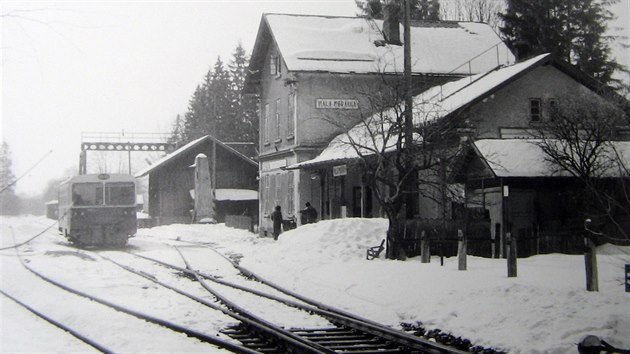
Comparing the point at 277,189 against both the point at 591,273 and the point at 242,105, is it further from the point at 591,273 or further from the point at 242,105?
the point at 242,105

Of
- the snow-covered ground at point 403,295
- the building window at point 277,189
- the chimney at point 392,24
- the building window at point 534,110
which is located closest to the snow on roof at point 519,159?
the snow-covered ground at point 403,295

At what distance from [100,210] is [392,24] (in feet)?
54.1

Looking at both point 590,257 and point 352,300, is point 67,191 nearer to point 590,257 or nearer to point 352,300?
point 352,300

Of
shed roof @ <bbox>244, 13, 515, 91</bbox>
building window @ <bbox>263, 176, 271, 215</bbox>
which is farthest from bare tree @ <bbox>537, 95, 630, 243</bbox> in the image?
building window @ <bbox>263, 176, 271, 215</bbox>

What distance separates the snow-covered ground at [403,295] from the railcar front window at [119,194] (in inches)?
255

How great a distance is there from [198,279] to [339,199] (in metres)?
15.0

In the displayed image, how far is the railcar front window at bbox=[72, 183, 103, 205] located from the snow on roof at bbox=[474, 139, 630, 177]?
1434cm

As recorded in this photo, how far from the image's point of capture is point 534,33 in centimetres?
3769

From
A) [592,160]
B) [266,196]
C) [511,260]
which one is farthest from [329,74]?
[511,260]

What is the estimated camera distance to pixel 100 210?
85.9 ft

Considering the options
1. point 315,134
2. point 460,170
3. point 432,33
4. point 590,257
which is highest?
point 432,33

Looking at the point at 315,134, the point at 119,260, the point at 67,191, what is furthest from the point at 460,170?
the point at 67,191

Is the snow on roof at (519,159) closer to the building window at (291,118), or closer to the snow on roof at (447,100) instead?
the snow on roof at (447,100)

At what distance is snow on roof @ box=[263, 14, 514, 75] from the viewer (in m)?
31.8
